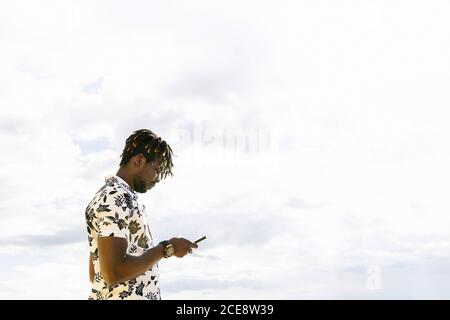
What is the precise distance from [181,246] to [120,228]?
2.23 feet

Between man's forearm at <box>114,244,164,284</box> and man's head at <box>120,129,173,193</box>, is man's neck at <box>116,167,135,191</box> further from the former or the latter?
man's forearm at <box>114,244,164,284</box>

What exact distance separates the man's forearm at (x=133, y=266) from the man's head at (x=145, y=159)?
2.46ft

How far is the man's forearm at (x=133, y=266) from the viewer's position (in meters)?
4.21

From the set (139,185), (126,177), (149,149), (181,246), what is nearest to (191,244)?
(181,246)

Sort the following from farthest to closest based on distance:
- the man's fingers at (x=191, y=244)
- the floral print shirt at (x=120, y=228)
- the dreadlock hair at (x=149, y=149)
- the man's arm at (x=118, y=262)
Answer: the dreadlock hair at (x=149, y=149)
the man's fingers at (x=191, y=244)
the floral print shirt at (x=120, y=228)
the man's arm at (x=118, y=262)

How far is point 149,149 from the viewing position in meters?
4.90

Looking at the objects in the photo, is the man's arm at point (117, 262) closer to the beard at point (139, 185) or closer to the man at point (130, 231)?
the man at point (130, 231)

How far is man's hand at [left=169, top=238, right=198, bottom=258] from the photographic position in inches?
183

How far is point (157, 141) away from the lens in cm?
497

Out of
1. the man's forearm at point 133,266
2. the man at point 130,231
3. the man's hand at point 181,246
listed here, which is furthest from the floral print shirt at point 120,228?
the man's hand at point 181,246
